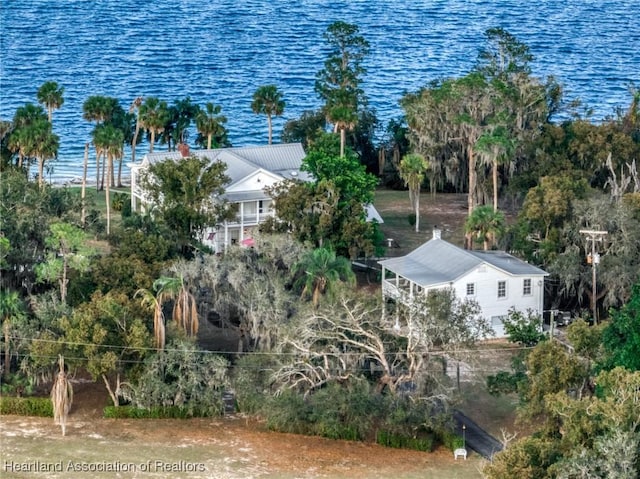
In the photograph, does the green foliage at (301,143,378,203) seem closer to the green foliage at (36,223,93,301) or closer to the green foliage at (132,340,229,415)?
the green foliage at (36,223,93,301)

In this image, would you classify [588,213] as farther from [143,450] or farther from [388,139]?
[388,139]

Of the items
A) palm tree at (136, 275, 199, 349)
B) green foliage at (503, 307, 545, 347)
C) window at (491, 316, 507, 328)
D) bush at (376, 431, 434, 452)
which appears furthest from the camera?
window at (491, 316, 507, 328)

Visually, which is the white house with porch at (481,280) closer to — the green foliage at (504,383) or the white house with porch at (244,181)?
the white house with porch at (244,181)

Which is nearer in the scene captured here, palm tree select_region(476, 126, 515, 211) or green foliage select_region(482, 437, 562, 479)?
green foliage select_region(482, 437, 562, 479)

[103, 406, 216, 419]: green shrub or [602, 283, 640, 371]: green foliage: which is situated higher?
[602, 283, 640, 371]: green foliage

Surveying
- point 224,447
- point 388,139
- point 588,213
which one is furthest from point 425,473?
point 388,139

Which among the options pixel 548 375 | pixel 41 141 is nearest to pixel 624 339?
pixel 548 375

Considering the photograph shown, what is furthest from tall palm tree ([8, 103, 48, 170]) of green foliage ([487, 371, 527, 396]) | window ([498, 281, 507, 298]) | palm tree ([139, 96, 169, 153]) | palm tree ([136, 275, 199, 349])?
green foliage ([487, 371, 527, 396])
